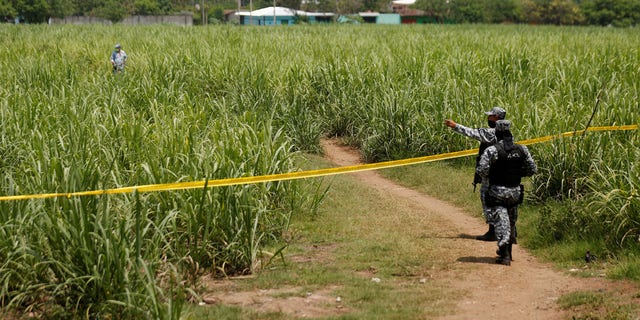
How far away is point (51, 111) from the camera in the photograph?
11.8 m

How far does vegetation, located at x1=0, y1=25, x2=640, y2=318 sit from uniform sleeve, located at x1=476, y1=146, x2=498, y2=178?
1142 mm

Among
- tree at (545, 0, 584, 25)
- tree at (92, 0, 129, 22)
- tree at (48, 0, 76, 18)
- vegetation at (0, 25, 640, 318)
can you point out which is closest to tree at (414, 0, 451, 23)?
tree at (545, 0, 584, 25)

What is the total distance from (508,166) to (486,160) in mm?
232

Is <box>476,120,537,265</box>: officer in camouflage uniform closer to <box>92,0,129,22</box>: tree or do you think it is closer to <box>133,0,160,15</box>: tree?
<box>92,0,129,22</box>: tree

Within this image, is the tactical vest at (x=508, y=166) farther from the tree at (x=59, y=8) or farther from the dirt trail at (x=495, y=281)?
the tree at (x=59, y=8)

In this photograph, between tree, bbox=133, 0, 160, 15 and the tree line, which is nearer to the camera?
the tree line

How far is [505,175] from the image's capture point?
880cm

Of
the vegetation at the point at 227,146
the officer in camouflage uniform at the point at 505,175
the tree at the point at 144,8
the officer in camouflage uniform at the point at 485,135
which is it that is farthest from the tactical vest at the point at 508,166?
the tree at the point at 144,8

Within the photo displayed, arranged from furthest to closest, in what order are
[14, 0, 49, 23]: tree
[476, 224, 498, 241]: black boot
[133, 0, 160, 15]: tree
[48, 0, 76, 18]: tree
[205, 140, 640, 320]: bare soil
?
[133, 0, 160, 15]: tree, [48, 0, 76, 18]: tree, [14, 0, 49, 23]: tree, [476, 224, 498, 241]: black boot, [205, 140, 640, 320]: bare soil

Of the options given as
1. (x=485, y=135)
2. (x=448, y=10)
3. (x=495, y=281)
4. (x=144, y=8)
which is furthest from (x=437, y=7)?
(x=495, y=281)

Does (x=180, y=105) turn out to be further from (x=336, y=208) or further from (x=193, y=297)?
(x=193, y=297)

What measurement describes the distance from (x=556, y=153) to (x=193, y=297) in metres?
5.27

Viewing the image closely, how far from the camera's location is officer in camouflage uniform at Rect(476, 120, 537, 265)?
28.7 feet

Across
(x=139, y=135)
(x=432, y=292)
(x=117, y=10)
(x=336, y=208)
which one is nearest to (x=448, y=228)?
(x=336, y=208)
